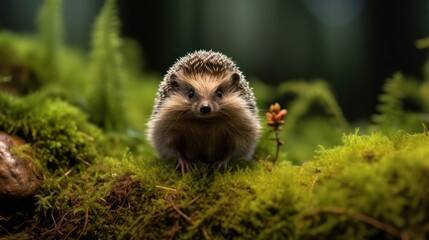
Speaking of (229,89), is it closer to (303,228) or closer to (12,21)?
(303,228)

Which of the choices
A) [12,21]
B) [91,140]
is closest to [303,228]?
[91,140]

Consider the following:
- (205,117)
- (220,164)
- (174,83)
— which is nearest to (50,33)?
(174,83)

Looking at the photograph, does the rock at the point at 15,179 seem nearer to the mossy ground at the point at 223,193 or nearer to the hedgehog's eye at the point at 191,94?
the mossy ground at the point at 223,193

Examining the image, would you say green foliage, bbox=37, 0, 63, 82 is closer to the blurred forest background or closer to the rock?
the rock

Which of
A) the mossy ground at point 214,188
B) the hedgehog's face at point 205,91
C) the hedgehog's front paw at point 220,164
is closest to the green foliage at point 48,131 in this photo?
the mossy ground at point 214,188

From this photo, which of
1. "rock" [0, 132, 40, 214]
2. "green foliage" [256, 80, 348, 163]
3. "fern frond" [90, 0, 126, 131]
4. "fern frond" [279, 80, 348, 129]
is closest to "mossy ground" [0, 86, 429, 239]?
"rock" [0, 132, 40, 214]

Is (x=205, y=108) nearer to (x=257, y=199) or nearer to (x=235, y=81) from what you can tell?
(x=235, y=81)
